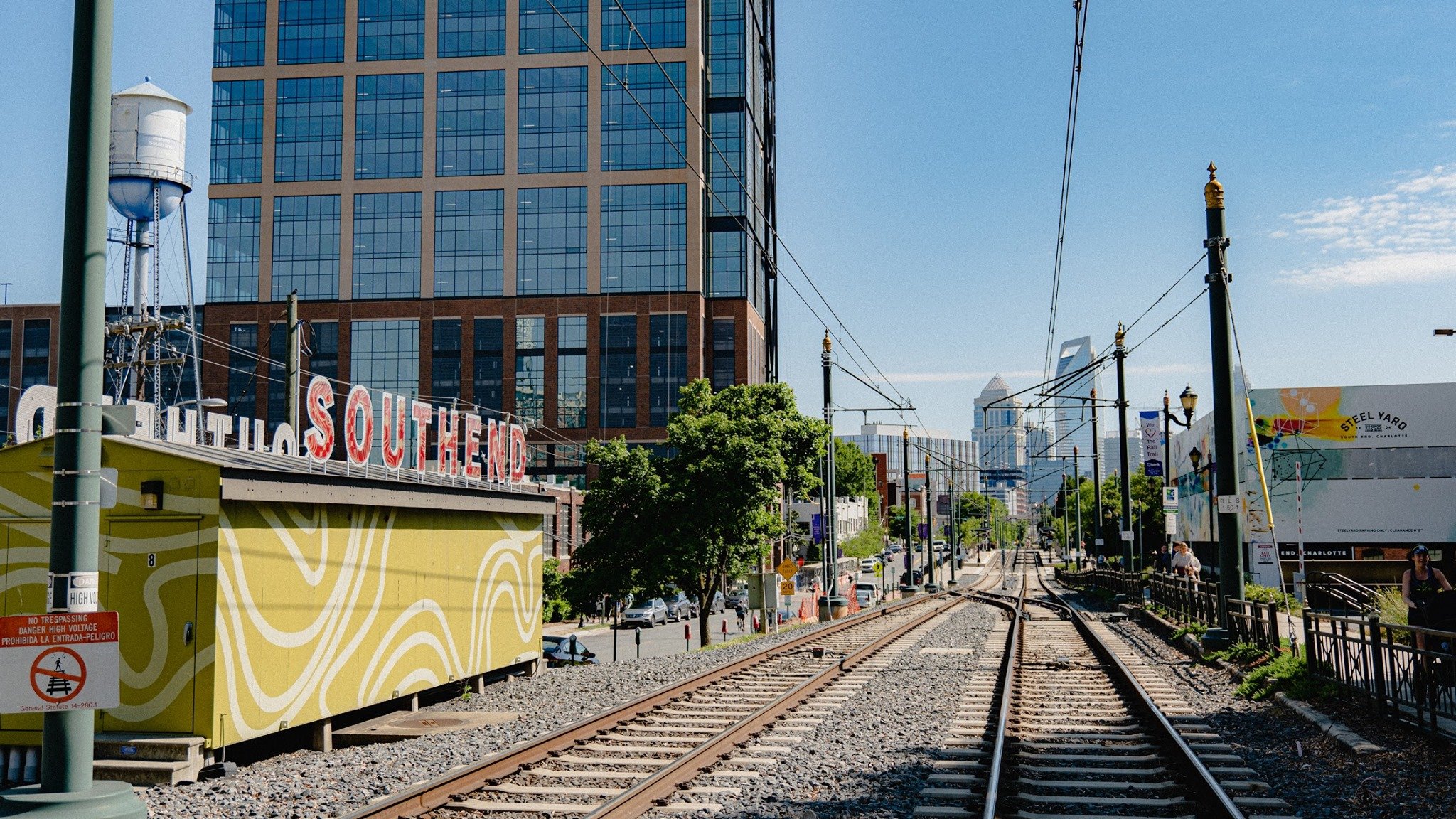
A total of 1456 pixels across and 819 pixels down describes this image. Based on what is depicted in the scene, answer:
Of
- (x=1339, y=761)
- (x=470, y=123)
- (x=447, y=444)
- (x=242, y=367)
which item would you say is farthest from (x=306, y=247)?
(x=1339, y=761)

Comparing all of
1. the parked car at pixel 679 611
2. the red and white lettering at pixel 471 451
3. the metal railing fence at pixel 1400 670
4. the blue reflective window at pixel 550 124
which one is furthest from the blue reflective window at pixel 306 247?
the metal railing fence at pixel 1400 670

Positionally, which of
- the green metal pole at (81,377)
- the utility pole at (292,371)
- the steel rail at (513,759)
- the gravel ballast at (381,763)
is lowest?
the gravel ballast at (381,763)

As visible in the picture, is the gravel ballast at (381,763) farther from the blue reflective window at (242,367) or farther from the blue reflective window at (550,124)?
the blue reflective window at (242,367)

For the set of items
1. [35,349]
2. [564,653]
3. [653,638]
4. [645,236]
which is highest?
[645,236]

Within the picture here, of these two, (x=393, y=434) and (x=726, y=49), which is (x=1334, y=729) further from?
(x=726, y=49)

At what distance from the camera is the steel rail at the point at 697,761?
862cm

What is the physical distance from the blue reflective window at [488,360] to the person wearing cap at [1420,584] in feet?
254

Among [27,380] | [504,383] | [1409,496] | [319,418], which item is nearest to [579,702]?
[319,418]

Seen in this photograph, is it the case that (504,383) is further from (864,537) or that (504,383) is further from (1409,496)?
(1409,496)

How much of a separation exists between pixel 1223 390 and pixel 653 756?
13.6 metres

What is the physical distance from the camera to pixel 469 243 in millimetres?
86500

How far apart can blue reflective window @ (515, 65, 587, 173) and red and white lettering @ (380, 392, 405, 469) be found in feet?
229

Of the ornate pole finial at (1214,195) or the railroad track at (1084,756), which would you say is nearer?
the railroad track at (1084,756)

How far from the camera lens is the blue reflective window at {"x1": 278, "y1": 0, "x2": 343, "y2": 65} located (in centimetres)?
8600
